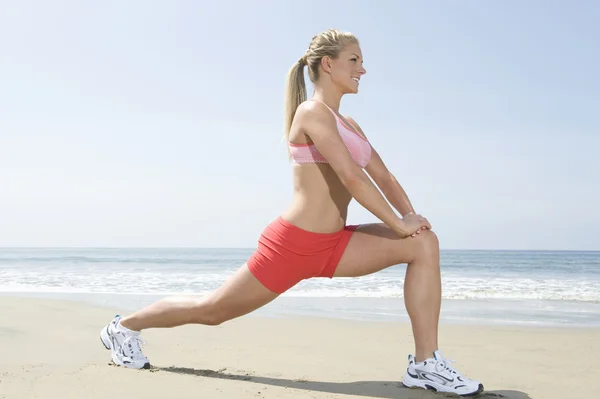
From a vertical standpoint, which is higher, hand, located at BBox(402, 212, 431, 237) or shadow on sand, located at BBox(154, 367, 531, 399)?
hand, located at BBox(402, 212, 431, 237)

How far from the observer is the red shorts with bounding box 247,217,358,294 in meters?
3.02

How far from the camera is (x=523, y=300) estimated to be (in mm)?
9562

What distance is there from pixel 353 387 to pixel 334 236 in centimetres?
81

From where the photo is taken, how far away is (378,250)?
308cm

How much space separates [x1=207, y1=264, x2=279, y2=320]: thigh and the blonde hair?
79 centimetres

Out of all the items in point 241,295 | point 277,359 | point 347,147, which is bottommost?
point 277,359

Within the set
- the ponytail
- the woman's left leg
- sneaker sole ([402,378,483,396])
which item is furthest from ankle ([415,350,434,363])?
the ponytail

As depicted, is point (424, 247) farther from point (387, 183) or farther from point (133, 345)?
point (133, 345)

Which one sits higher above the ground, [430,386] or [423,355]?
[423,355]

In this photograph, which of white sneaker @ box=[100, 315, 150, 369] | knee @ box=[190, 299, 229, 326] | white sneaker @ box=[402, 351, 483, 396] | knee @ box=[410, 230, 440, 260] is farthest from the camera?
white sneaker @ box=[100, 315, 150, 369]

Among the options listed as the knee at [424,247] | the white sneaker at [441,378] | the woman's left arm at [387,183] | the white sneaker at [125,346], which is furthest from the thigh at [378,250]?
the white sneaker at [125,346]

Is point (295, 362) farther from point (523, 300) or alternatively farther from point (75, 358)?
point (523, 300)

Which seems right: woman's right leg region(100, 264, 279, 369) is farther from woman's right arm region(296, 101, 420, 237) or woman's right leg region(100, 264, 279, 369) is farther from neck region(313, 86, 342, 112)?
neck region(313, 86, 342, 112)

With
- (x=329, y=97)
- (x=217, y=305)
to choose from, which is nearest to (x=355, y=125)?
(x=329, y=97)
